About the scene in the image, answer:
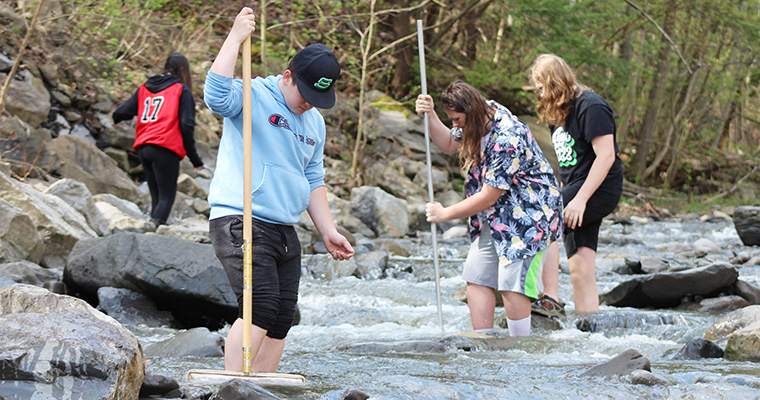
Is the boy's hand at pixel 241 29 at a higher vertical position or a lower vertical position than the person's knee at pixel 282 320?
higher

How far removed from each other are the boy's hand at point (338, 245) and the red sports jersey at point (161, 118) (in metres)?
4.49

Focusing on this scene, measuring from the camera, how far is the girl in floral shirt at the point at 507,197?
3.88 m

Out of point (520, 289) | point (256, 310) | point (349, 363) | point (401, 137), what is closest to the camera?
point (256, 310)

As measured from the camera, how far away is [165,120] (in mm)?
7180

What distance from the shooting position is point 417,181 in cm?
1441

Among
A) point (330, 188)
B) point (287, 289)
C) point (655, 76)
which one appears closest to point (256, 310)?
point (287, 289)

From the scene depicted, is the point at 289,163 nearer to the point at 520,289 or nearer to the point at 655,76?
the point at 520,289

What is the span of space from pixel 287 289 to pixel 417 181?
1147 cm

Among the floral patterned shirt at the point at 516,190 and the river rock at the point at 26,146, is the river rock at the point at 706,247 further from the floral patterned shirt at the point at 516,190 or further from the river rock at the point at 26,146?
the river rock at the point at 26,146

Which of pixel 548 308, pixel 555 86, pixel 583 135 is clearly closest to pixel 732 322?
pixel 548 308

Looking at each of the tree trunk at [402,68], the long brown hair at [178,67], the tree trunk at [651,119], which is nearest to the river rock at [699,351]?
the long brown hair at [178,67]

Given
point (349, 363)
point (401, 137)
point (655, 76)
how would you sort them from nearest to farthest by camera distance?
point (349, 363)
point (401, 137)
point (655, 76)

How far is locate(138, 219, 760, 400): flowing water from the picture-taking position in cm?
286

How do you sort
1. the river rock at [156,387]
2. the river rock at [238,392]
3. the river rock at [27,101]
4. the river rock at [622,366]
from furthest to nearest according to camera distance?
the river rock at [27,101] → the river rock at [622,366] → the river rock at [156,387] → the river rock at [238,392]
